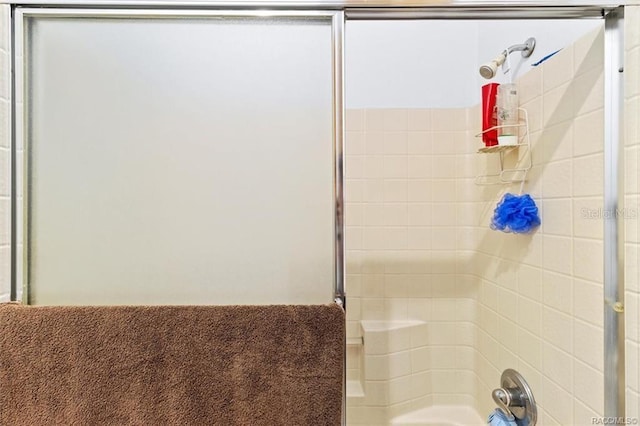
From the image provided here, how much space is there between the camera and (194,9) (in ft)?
2.29

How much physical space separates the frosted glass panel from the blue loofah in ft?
2.14

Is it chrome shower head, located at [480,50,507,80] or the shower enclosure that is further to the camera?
chrome shower head, located at [480,50,507,80]

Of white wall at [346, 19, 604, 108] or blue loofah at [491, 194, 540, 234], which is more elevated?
white wall at [346, 19, 604, 108]

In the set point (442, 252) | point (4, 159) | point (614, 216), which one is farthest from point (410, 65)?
point (4, 159)

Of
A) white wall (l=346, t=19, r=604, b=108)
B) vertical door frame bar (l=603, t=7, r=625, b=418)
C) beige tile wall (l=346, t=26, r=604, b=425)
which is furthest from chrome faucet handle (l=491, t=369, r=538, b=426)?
white wall (l=346, t=19, r=604, b=108)

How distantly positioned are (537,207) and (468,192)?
493mm

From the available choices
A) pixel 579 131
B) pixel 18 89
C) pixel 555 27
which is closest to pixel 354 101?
pixel 555 27

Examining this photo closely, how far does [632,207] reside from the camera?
2.27 feet

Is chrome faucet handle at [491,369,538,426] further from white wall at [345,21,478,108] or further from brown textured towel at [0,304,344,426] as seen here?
white wall at [345,21,478,108]

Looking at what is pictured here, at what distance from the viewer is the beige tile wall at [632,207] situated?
0.68 m

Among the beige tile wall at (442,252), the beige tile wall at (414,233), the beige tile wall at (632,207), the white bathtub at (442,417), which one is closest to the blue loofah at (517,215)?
the beige tile wall at (442,252)

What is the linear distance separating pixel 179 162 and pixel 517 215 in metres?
0.93

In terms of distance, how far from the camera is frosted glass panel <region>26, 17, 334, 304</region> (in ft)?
2.29

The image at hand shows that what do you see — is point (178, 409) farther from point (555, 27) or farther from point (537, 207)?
point (555, 27)
